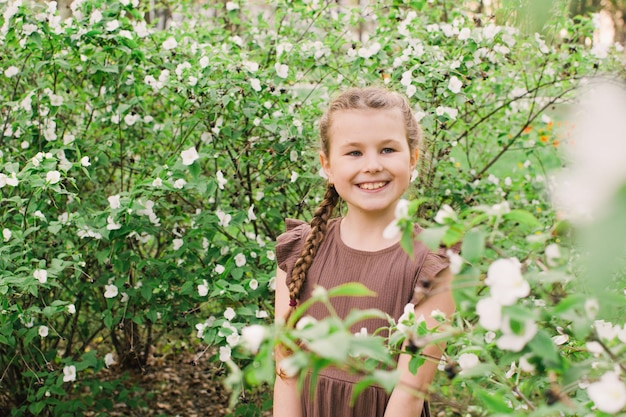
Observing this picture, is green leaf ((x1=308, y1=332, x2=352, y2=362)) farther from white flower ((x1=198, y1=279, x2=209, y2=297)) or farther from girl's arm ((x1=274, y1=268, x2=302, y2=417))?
white flower ((x1=198, y1=279, x2=209, y2=297))

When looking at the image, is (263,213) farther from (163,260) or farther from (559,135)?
(559,135)

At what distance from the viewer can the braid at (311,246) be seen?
71.8 inches

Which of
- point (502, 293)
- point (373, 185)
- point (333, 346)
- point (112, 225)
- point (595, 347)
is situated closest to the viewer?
point (333, 346)

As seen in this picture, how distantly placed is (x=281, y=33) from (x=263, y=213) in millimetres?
905

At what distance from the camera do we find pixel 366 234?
185cm

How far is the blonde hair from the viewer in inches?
71.0

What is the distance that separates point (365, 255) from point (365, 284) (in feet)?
0.27

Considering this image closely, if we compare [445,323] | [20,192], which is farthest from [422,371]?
[20,192]

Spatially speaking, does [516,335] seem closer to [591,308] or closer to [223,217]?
[591,308]

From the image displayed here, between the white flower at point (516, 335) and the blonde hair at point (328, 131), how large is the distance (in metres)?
1.00

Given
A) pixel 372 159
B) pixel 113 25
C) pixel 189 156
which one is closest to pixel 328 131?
pixel 372 159

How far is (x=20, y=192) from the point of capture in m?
2.46

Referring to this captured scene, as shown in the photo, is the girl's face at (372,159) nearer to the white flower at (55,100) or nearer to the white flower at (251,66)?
the white flower at (251,66)

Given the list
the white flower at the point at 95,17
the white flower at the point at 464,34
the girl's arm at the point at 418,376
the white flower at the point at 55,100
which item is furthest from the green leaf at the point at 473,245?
the white flower at the point at 55,100
